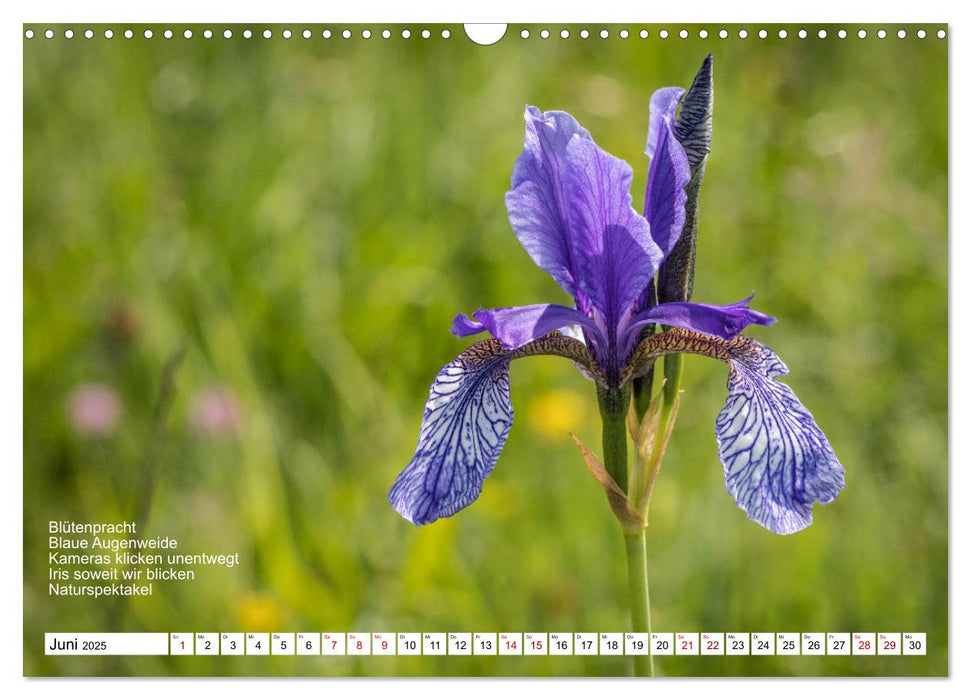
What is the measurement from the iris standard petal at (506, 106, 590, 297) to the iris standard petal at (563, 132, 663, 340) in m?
0.02

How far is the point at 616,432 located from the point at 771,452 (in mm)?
196

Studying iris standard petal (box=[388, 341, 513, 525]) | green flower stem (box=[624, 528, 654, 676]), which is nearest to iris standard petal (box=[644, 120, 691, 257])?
iris standard petal (box=[388, 341, 513, 525])

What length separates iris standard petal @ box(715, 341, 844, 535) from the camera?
1116 millimetres

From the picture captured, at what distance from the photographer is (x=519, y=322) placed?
113 centimetres

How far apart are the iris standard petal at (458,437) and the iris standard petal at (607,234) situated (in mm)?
151

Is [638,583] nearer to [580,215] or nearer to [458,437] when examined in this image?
[458,437]

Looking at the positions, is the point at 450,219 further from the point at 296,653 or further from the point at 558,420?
the point at 296,653

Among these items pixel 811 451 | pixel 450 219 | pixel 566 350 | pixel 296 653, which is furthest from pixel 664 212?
pixel 450 219

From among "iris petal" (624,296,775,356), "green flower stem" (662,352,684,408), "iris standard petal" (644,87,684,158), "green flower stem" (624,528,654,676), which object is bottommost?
"green flower stem" (624,528,654,676)

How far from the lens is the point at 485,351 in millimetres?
1231

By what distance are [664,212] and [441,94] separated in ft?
6.52

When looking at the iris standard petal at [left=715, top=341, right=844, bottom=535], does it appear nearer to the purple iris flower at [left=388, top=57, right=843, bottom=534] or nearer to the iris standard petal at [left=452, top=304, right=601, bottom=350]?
the purple iris flower at [left=388, top=57, right=843, bottom=534]

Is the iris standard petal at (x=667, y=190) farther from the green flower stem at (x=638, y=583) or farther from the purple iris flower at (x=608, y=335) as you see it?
the green flower stem at (x=638, y=583)

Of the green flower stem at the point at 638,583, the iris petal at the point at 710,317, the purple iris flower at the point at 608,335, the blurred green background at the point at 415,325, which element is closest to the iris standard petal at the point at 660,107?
the purple iris flower at the point at 608,335
